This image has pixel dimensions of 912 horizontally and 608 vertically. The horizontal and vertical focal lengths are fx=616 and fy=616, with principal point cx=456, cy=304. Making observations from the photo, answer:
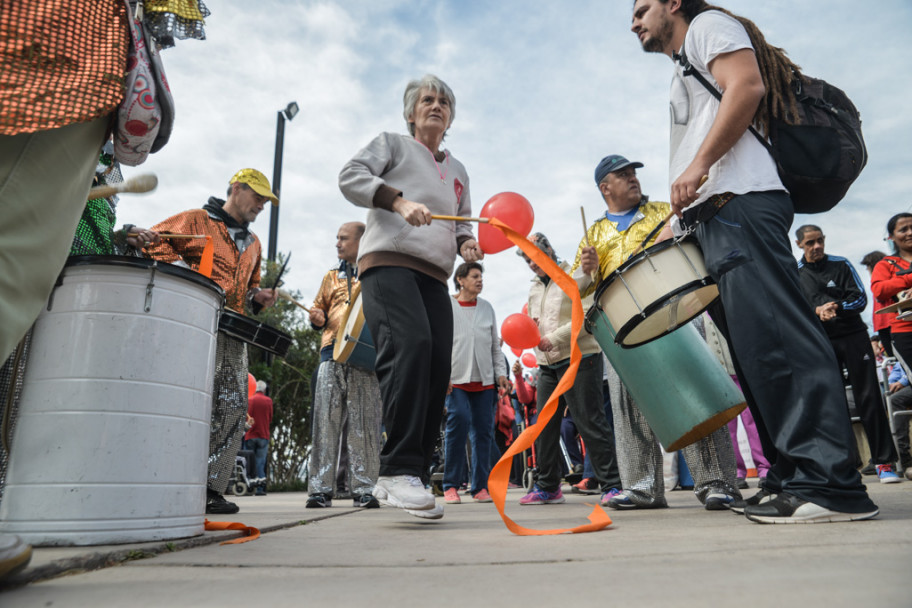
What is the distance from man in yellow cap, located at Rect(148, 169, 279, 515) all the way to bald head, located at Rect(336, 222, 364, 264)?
0.90 m

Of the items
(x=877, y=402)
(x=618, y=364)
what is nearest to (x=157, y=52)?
(x=618, y=364)

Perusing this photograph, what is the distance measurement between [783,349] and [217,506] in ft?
10.1

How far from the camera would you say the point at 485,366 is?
5496mm

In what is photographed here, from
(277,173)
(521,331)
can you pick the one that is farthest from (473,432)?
(277,173)

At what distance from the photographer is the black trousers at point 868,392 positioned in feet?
16.6

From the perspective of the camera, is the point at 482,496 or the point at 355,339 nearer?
the point at 355,339

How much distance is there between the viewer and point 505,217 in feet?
12.9

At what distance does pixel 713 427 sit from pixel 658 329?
2.33 ft

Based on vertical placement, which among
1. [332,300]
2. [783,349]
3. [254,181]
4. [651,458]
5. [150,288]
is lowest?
[651,458]

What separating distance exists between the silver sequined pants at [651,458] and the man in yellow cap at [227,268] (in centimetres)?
224

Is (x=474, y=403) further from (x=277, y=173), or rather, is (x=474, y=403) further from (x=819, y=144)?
(x=277, y=173)

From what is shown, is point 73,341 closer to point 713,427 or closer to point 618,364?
point 618,364

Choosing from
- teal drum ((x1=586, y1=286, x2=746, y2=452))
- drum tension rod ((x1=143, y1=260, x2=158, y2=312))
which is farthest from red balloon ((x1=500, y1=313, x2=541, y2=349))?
drum tension rod ((x1=143, y1=260, x2=158, y2=312))

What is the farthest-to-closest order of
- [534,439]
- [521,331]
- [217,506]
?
[521,331] < [217,506] < [534,439]
